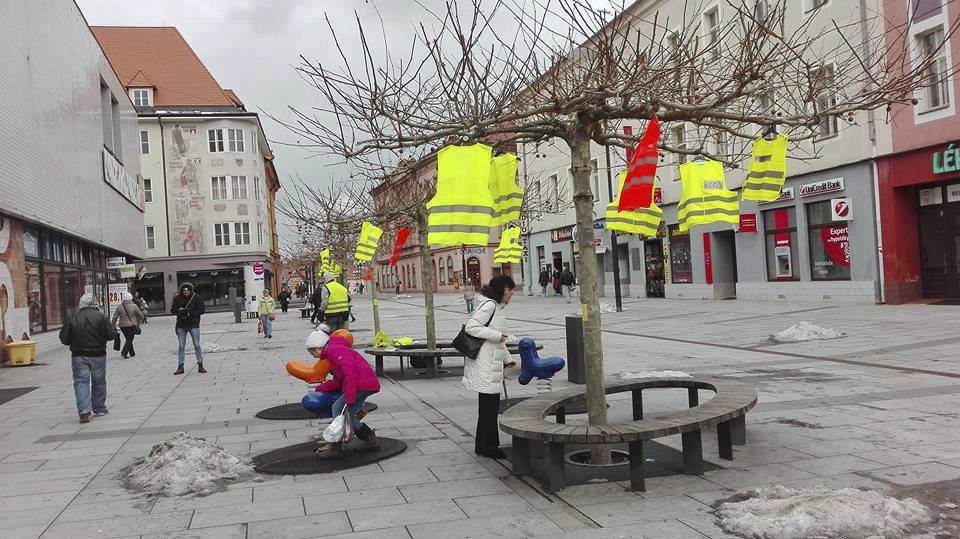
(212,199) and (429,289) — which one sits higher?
(212,199)

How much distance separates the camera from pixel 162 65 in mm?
57469

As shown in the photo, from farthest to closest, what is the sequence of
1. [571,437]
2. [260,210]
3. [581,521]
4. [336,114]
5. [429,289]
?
[260,210] < [429,289] < [336,114] < [571,437] < [581,521]

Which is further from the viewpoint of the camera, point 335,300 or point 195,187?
point 195,187

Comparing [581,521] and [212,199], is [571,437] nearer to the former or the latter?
[581,521]

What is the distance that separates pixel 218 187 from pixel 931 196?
4650cm

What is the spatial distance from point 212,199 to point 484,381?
171 ft

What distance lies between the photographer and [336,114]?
312 inches

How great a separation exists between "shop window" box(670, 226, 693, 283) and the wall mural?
1383 inches

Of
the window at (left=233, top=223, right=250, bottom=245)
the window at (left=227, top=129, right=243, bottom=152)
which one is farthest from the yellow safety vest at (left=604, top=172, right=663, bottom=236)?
the window at (left=227, top=129, right=243, bottom=152)

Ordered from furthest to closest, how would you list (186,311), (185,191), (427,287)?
(185,191) < (186,311) < (427,287)

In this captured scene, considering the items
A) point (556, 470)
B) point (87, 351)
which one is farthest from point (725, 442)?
point (87, 351)

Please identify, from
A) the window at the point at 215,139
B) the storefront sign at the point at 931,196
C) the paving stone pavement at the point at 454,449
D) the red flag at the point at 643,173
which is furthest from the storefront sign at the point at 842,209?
the window at the point at 215,139

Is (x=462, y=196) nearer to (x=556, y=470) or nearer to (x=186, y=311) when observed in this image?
(x=556, y=470)

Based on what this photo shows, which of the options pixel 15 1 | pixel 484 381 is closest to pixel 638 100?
pixel 484 381
